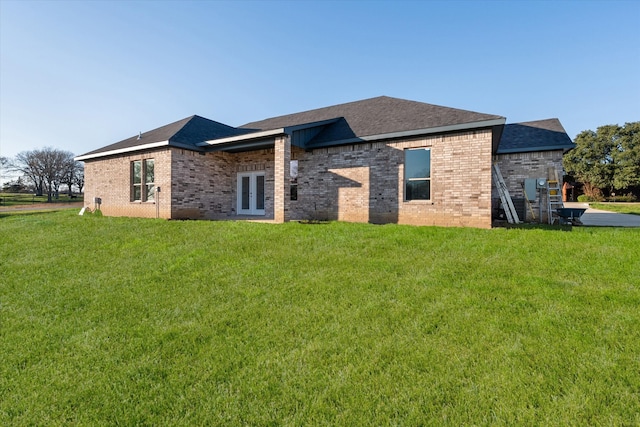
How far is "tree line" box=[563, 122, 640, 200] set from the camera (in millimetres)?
32469

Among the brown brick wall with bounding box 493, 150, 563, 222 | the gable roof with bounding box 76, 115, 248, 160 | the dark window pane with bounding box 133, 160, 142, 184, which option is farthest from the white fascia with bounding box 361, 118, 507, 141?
the dark window pane with bounding box 133, 160, 142, 184

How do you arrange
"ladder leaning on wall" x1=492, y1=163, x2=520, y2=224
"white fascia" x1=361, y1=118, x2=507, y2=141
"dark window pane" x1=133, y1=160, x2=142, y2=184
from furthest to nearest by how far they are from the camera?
1. "dark window pane" x1=133, y1=160, x2=142, y2=184
2. "ladder leaning on wall" x1=492, y1=163, x2=520, y2=224
3. "white fascia" x1=361, y1=118, x2=507, y2=141

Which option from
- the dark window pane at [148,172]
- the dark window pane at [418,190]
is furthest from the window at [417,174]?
the dark window pane at [148,172]

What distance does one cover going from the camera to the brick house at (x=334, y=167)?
9.22 meters

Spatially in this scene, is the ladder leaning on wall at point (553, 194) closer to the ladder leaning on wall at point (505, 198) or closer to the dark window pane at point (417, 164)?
the ladder leaning on wall at point (505, 198)

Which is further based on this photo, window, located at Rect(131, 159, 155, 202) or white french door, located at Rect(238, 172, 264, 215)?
white french door, located at Rect(238, 172, 264, 215)

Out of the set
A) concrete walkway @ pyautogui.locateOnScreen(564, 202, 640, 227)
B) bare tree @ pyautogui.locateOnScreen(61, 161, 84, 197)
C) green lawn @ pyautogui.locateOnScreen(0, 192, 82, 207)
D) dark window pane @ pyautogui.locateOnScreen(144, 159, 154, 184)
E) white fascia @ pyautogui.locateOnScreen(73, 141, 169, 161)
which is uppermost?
bare tree @ pyautogui.locateOnScreen(61, 161, 84, 197)

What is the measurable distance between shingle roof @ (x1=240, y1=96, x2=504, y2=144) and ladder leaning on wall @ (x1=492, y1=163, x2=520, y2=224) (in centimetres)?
422

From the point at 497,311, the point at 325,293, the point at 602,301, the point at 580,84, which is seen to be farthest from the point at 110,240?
the point at 580,84

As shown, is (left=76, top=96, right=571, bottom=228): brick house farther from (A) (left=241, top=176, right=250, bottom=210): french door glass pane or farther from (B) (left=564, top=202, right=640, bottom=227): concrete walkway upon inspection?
(B) (left=564, top=202, right=640, bottom=227): concrete walkway

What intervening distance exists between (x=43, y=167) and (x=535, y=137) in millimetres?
69630

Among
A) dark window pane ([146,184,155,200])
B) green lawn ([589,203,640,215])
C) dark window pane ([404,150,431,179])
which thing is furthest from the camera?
green lawn ([589,203,640,215])

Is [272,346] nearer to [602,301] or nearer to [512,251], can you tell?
[602,301]

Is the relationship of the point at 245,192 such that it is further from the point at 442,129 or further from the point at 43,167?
the point at 43,167
